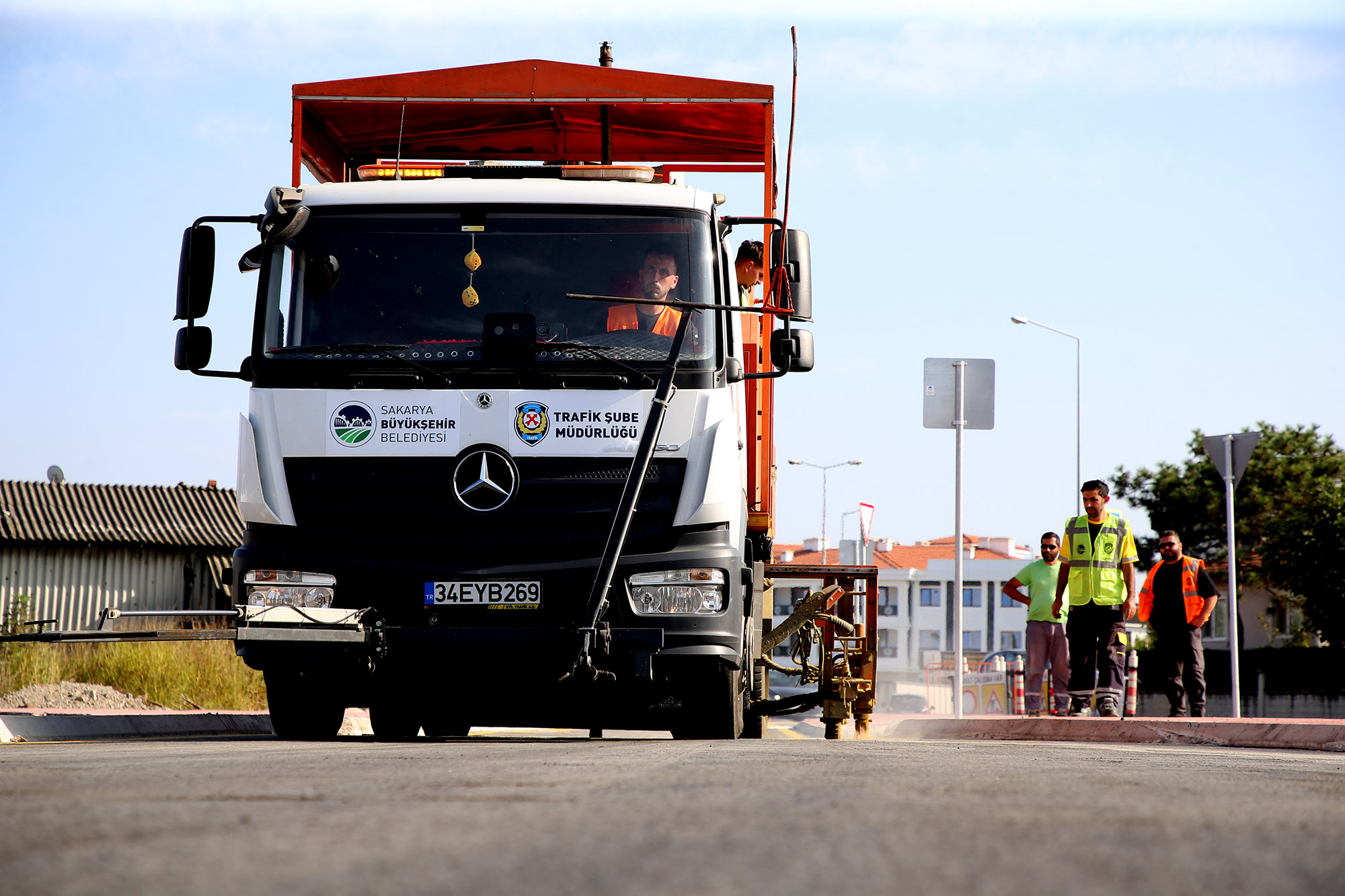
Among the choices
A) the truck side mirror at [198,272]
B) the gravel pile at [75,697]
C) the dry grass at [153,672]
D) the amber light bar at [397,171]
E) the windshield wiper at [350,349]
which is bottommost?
the gravel pile at [75,697]

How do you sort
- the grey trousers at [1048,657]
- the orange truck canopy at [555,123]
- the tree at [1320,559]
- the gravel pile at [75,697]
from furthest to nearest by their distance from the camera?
the tree at [1320,559] < the grey trousers at [1048,657] < the gravel pile at [75,697] < the orange truck canopy at [555,123]

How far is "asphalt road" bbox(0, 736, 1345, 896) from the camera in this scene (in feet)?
8.24

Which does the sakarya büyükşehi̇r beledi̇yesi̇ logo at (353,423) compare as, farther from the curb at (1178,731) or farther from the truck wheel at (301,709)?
the curb at (1178,731)

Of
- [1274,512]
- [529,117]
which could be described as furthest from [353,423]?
[1274,512]

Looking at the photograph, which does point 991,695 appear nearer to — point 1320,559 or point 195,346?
point 1320,559

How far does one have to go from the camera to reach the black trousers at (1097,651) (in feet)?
40.1

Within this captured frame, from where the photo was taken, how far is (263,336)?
7.73 meters

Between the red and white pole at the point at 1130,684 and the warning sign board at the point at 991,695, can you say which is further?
the warning sign board at the point at 991,695

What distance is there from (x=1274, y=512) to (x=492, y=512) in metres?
43.5

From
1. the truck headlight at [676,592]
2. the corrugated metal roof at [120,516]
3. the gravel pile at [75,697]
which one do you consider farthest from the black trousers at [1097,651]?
the corrugated metal roof at [120,516]

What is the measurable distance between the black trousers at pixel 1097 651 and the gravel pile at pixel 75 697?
8.48 meters

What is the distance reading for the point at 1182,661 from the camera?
1234 centimetres

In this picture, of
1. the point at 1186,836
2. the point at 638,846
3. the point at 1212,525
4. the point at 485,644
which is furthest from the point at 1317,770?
the point at 1212,525

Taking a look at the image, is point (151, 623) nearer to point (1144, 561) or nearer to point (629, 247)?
point (629, 247)
